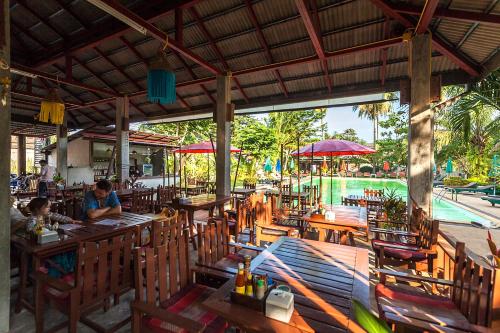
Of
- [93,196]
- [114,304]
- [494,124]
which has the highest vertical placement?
[494,124]

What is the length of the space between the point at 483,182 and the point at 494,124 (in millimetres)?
9466

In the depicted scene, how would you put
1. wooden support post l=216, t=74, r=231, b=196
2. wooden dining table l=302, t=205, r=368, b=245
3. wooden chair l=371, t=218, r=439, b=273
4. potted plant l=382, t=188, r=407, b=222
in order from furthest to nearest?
wooden support post l=216, t=74, r=231, b=196 < potted plant l=382, t=188, r=407, b=222 < wooden dining table l=302, t=205, r=368, b=245 < wooden chair l=371, t=218, r=439, b=273

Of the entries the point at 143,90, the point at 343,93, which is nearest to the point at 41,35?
the point at 143,90

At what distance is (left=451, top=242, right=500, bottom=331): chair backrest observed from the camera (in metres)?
1.67

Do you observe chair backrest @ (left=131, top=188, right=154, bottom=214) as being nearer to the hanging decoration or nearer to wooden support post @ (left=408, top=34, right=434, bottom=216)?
the hanging decoration

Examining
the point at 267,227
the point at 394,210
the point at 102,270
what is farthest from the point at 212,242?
the point at 394,210

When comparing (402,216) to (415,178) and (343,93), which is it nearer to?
(415,178)

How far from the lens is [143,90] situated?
8.16 metres

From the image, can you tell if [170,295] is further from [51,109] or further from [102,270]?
[51,109]

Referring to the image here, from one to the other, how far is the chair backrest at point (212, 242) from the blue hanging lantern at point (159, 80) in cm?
220

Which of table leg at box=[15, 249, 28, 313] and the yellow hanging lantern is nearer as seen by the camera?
table leg at box=[15, 249, 28, 313]

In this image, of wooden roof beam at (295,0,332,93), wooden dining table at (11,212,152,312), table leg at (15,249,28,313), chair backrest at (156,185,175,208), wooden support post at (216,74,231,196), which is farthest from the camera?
wooden support post at (216,74,231,196)

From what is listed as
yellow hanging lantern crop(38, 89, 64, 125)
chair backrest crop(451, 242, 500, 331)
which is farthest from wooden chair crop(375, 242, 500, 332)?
yellow hanging lantern crop(38, 89, 64, 125)

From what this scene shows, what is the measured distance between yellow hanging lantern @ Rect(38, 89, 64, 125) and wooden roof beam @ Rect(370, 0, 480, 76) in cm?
637
